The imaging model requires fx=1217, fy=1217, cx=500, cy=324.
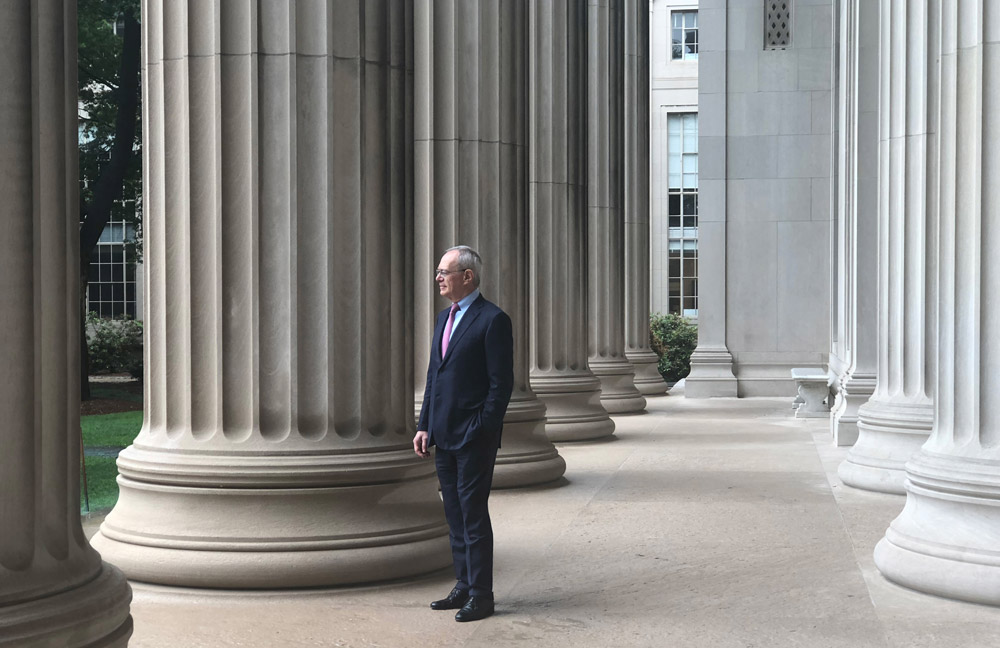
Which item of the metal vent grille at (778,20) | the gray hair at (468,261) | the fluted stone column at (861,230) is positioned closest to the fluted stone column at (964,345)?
the gray hair at (468,261)

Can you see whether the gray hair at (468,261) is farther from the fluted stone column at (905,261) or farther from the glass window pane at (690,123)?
the glass window pane at (690,123)

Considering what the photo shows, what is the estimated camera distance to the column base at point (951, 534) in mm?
11375

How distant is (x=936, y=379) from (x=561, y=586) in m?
4.42

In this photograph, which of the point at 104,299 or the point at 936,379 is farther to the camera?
the point at 104,299

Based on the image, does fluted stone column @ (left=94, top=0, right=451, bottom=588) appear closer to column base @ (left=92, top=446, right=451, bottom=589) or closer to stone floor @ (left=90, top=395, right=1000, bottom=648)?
column base @ (left=92, top=446, right=451, bottom=589)

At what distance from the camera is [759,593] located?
11.9 m

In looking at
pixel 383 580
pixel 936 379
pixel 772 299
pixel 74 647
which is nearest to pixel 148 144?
pixel 383 580

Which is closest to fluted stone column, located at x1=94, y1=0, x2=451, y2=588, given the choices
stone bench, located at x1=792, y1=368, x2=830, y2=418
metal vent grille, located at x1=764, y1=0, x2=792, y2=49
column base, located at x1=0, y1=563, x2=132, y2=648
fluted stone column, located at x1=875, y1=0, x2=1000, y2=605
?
column base, located at x1=0, y1=563, x2=132, y2=648

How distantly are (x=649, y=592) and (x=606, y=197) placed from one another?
941 inches

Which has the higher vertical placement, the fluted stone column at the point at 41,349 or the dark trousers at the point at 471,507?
the fluted stone column at the point at 41,349

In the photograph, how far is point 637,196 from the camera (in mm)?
42875

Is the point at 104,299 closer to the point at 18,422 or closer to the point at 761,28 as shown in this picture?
the point at 761,28

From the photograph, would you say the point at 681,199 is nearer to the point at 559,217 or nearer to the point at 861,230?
the point at 559,217

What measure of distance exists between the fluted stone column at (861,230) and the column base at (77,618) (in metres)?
18.4
